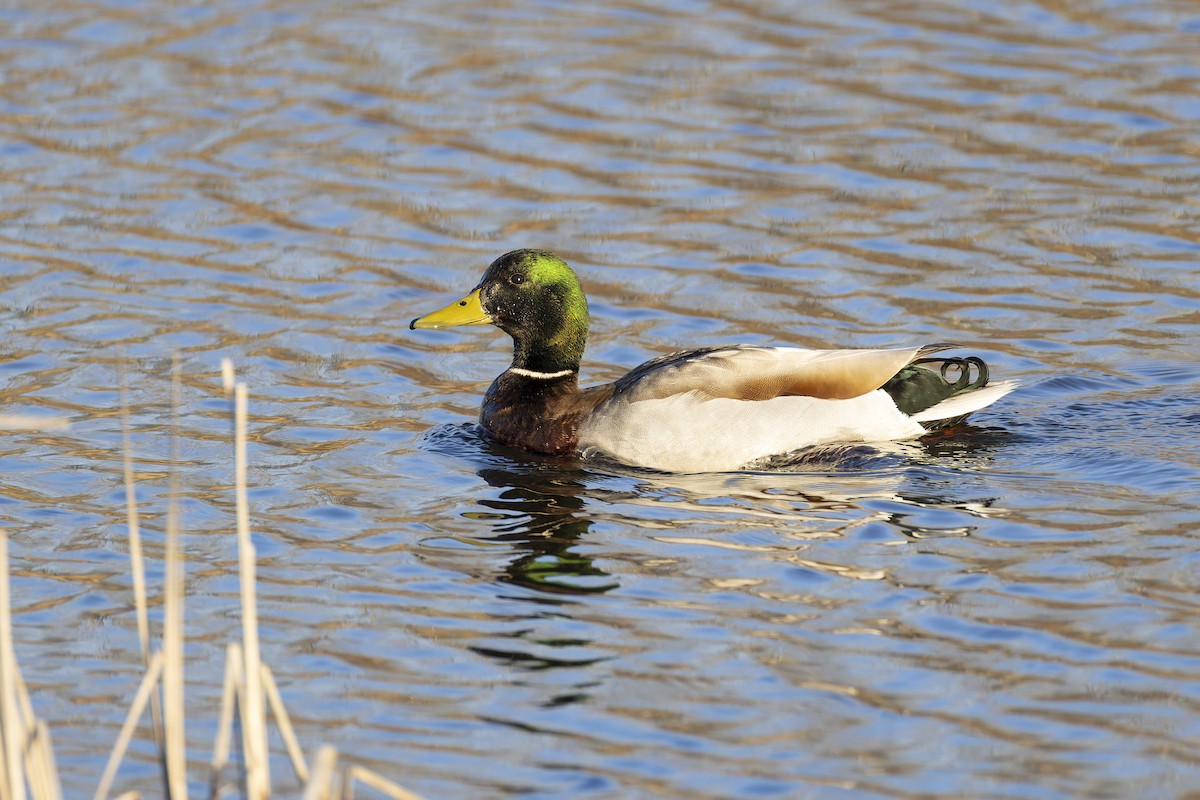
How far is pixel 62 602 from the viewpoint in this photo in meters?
7.50

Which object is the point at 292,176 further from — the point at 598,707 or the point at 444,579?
the point at 598,707

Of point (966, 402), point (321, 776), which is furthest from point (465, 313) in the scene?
point (321, 776)

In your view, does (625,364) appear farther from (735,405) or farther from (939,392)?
(939,392)

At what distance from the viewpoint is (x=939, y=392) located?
9.78 metres

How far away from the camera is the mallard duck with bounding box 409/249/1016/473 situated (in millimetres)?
9484

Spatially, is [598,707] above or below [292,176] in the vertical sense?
below

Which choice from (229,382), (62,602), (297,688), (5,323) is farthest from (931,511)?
(5,323)

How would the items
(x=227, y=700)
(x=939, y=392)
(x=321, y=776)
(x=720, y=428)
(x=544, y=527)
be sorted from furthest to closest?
(x=939, y=392) < (x=720, y=428) < (x=544, y=527) < (x=227, y=700) < (x=321, y=776)

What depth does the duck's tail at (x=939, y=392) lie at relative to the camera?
381 inches

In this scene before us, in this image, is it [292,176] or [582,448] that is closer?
[582,448]

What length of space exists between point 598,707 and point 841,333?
5.35 meters

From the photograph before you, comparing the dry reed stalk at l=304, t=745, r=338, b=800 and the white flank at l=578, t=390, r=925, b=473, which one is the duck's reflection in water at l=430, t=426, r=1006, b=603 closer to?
the white flank at l=578, t=390, r=925, b=473

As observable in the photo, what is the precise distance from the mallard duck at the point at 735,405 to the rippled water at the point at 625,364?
204 millimetres

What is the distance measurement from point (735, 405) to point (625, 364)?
1.85 metres
